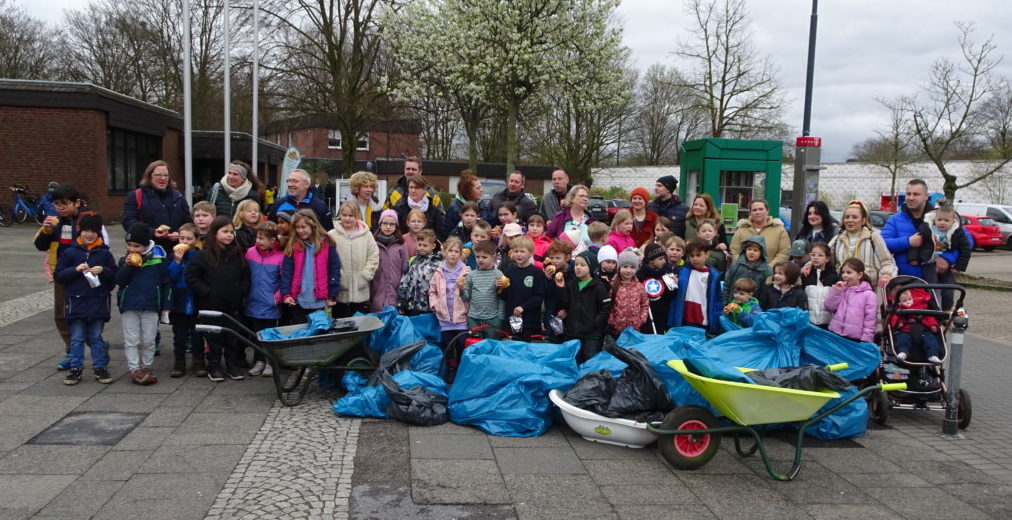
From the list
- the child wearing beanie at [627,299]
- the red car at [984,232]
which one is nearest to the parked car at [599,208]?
the red car at [984,232]

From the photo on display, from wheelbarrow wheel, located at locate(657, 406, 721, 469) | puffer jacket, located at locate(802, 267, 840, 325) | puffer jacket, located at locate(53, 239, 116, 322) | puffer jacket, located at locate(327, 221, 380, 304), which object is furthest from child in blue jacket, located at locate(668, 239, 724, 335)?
puffer jacket, located at locate(53, 239, 116, 322)

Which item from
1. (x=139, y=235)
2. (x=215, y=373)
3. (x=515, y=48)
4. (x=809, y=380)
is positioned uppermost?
(x=515, y=48)

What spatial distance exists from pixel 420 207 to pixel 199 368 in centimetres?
274

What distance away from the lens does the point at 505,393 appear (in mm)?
5555

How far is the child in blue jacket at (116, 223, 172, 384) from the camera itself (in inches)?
247

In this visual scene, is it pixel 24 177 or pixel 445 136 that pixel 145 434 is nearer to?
pixel 24 177

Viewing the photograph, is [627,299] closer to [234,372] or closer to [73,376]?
[234,372]

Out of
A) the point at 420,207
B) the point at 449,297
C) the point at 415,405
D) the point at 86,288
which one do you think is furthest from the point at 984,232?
the point at 86,288

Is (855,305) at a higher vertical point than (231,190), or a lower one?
lower

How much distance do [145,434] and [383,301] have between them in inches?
102

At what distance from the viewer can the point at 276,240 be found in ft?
22.6

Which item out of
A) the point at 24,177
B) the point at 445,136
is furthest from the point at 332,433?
the point at 445,136

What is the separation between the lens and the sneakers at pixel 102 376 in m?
6.46

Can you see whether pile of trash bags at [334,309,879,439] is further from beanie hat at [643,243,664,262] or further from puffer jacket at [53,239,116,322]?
puffer jacket at [53,239,116,322]
